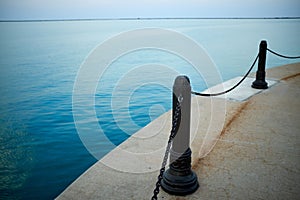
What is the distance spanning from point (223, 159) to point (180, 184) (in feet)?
3.44

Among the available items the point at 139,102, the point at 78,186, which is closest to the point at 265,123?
the point at 78,186

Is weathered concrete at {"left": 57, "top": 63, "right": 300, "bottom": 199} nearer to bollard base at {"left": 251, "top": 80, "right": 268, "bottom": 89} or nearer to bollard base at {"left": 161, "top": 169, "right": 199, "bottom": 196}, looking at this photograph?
bollard base at {"left": 161, "top": 169, "right": 199, "bottom": 196}

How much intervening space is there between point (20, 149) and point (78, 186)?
4337 millimetres

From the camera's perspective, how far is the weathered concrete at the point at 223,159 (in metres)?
3.32

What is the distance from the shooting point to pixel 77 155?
265 inches

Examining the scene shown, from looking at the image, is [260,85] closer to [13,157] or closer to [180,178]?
[180,178]

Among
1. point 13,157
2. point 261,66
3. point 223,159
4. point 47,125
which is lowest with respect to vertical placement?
point 47,125

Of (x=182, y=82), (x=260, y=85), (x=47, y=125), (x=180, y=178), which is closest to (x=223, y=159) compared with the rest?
(x=180, y=178)

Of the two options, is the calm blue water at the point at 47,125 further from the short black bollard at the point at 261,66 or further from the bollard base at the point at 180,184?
the short black bollard at the point at 261,66

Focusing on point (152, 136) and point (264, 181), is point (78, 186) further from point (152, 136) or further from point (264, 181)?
point (264, 181)

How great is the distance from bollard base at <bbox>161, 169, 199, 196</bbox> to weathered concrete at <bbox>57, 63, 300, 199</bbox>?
0.26ft

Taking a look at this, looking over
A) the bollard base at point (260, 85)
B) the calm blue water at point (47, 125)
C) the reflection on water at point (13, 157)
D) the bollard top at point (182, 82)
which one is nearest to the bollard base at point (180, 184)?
the bollard top at point (182, 82)

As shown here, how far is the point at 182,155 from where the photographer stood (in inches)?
130

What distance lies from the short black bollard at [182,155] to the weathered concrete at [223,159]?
0.13 m
